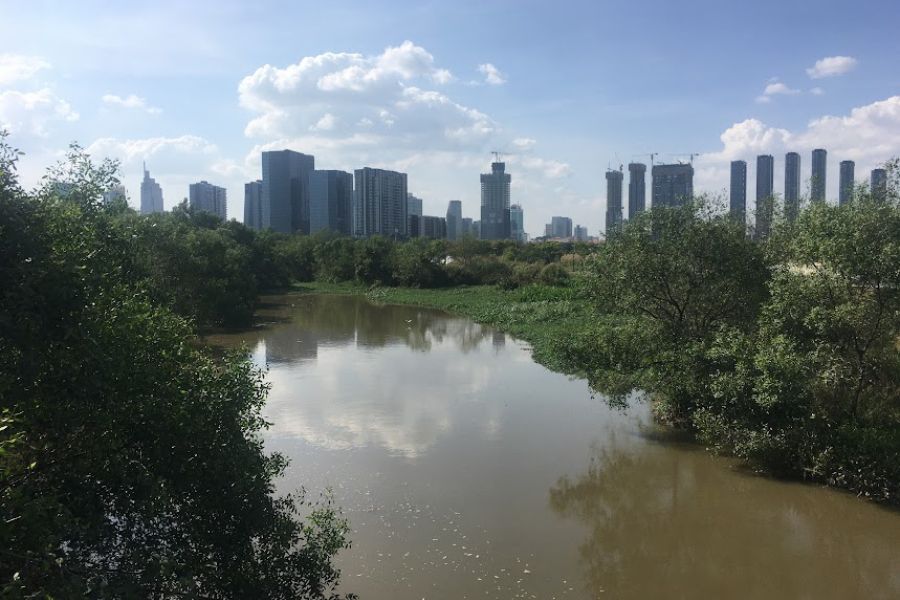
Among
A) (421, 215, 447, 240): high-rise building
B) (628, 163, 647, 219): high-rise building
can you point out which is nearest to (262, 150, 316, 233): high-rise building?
(421, 215, 447, 240): high-rise building

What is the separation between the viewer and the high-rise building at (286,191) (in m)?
93.0

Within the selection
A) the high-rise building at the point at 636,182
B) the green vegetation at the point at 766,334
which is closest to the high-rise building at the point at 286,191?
the high-rise building at the point at 636,182

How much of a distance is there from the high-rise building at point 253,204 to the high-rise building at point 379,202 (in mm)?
15323

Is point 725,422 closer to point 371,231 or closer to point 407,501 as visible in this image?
point 407,501

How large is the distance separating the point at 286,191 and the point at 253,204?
11.1m

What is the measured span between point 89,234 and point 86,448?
6.50ft

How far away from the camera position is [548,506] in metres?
11.9

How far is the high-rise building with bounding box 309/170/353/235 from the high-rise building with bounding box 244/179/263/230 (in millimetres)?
9210

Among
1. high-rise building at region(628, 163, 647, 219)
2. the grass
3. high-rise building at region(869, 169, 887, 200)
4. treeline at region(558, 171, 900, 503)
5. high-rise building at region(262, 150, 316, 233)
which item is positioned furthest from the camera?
high-rise building at region(262, 150, 316, 233)

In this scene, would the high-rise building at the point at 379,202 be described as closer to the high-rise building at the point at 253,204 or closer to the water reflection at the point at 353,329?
the high-rise building at the point at 253,204

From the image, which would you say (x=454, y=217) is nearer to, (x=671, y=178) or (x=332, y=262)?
(x=332, y=262)

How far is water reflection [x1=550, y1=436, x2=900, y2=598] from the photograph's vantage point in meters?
9.34

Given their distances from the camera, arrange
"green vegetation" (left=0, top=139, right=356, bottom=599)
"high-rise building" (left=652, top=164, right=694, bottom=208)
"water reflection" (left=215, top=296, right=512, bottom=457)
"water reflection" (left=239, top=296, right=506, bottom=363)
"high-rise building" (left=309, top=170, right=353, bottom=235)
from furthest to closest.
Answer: "high-rise building" (left=309, top=170, right=353, bottom=235)
"high-rise building" (left=652, top=164, right=694, bottom=208)
"water reflection" (left=239, top=296, right=506, bottom=363)
"water reflection" (left=215, top=296, right=512, bottom=457)
"green vegetation" (left=0, top=139, right=356, bottom=599)

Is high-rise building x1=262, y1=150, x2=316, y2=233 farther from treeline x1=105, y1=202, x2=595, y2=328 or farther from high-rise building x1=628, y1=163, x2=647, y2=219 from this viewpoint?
high-rise building x1=628, y1=163, x2=647, y2=219
